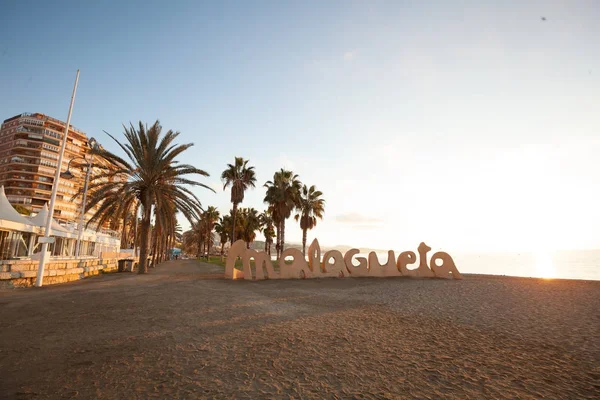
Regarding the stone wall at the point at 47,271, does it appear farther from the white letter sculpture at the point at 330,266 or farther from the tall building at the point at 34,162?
the tall building at the point at 34,162

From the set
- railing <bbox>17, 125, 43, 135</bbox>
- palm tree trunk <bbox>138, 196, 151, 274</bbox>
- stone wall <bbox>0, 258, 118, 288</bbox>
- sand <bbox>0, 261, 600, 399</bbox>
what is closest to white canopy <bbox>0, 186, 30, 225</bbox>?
stone wall <bbox>0, 258, 118, 288</bbox>

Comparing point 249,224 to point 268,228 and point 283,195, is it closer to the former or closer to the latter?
point 268,228

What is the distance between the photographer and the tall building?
6288 centimetres

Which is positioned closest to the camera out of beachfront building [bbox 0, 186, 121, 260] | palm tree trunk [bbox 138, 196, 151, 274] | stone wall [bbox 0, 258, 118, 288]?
stone wall [bbox 0, 258, 118, 288]

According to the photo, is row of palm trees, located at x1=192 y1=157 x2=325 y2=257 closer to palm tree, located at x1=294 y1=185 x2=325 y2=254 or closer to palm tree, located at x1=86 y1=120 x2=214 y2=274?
palm tree, located at x1=294 y1=185 x2=325 y2=254

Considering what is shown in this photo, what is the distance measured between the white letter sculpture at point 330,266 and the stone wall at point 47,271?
7.66 m

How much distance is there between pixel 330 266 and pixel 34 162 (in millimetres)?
81763

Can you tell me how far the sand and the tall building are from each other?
70765mm

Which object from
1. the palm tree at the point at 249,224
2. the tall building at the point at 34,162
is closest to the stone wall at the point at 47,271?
the palm tree at the point at 249,224

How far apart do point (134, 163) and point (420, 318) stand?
59.7 ft

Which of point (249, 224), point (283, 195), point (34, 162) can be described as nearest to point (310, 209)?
point (283, 195)

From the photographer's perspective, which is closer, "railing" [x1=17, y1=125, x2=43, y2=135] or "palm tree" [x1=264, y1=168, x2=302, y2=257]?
"palm tree" [x1=264, y1=168, x2=302, y2=257]

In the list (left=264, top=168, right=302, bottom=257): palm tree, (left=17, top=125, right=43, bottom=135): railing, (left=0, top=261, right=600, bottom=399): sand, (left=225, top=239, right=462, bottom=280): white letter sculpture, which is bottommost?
(left=0, top=261, right=600, bottom=399): sand

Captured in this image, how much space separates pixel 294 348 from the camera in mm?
4941
